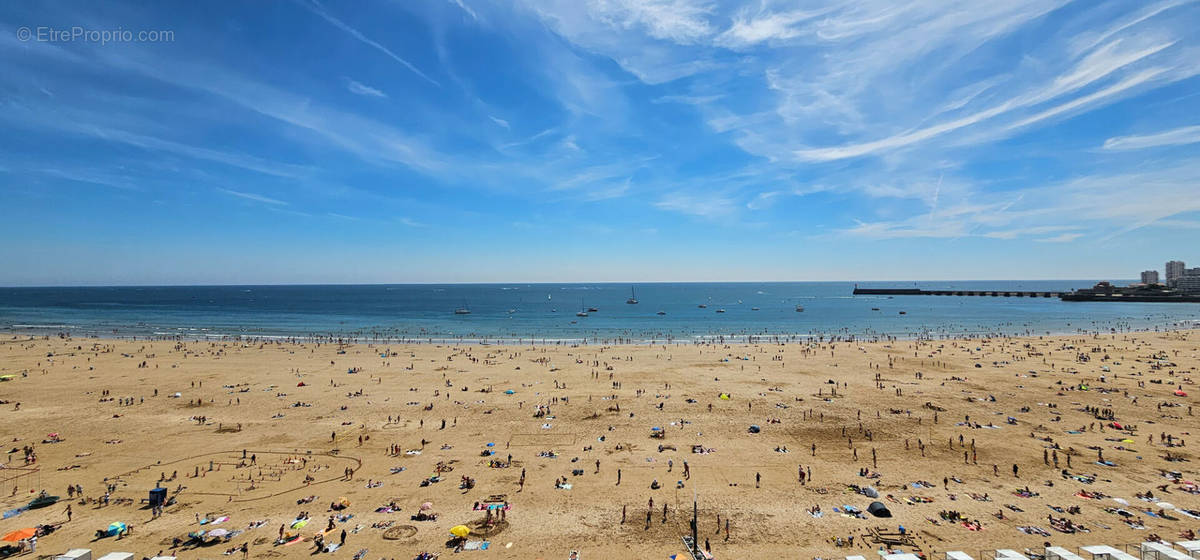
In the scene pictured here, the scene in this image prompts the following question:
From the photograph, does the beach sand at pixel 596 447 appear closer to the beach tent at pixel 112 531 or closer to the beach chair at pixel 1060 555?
the beach tent at pixel 112 531

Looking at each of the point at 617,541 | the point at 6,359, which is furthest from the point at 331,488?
the point at 6,359

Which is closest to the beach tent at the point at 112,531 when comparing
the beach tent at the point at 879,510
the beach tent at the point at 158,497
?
the beach tent at the point at 158,497

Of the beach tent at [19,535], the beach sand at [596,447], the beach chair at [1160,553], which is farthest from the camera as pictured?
the beach sand at [596,447]

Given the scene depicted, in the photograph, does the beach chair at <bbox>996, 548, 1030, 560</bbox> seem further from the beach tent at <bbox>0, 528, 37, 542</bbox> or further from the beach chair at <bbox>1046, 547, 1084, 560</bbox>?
the beach tent at <bbox>0, 528, 37, 542</bbox>

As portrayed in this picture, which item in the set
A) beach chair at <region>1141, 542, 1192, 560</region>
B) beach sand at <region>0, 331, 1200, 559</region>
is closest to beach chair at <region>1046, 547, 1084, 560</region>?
beach chair at <region>1141, 542, 1192, 560</region>

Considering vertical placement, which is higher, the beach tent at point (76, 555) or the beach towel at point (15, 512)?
the beach tent at point (76, 555)

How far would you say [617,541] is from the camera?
18.9 m

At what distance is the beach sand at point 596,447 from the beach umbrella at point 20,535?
0.60m

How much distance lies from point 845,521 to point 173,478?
98.5 feet

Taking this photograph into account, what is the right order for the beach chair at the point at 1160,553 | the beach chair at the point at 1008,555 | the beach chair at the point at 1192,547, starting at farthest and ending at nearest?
the beach chair at the point at 1008,555 < the beach chair at the point at 1192,547 < the beach chair at the point at 1160,553

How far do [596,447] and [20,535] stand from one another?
2297 centimetres

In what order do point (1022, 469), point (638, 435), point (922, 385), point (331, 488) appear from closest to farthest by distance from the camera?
1. point (331, 488)
2. point (1022, 469)
3. point (638, 435)
4. point (922, 385)

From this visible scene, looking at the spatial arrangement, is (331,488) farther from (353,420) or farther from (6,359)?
(6,359)

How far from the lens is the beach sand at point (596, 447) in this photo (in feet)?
63.9
